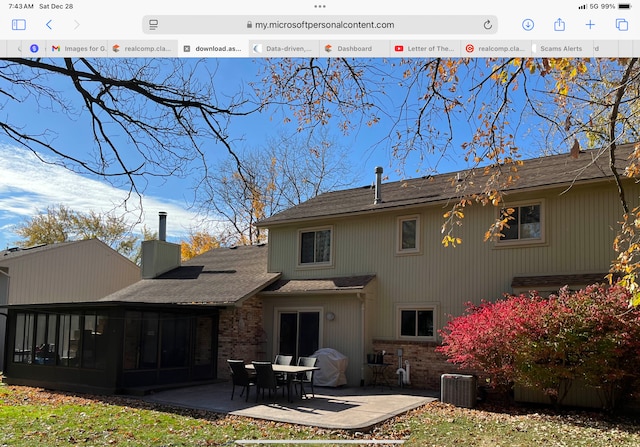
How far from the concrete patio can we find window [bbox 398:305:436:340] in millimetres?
1426

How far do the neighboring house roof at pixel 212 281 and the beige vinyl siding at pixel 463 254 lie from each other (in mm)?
1421

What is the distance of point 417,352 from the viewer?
1444 centimetres

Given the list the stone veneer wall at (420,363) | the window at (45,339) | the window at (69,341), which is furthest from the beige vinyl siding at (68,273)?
the stone veneer wall at (420,363)

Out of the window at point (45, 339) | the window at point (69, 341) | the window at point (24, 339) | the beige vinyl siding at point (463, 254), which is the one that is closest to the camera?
the beige vinyl siding at point (463, 254)

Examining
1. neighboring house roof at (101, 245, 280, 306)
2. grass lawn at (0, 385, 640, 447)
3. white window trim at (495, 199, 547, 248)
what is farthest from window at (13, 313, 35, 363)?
white window trim at (495, 199, 547, 248)

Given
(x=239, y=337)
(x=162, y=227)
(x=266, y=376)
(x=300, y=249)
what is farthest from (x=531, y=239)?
(x=162, y=227)

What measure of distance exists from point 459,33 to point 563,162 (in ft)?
37.0

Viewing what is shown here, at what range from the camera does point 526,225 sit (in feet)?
43.4

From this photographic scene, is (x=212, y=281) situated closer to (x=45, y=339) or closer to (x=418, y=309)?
(x=45, y=339)

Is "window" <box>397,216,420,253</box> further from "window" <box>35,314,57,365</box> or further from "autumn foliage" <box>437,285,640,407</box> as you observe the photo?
"window" <box>35,314,57,365</box>

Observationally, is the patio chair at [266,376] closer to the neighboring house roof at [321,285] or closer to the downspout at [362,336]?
the downspout at [362,336]

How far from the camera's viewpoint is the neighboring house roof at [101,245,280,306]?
54.3ft

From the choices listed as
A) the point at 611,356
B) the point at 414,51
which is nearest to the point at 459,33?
the point at 414,51

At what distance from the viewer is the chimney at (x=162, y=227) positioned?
875 inches
